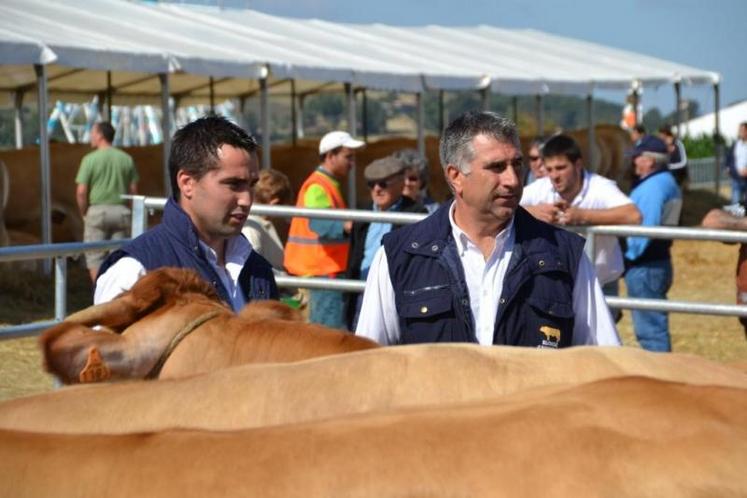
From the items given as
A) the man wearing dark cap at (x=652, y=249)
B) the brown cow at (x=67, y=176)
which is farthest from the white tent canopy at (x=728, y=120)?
the man wearing dark cap at (x=652, y=249)

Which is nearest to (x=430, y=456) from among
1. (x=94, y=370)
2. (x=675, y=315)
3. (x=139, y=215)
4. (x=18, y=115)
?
(x=94, y=370)

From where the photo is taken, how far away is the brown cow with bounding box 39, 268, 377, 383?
284cm

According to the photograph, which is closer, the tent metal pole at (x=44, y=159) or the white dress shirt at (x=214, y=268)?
the white dress shirt at (x=214, y=268)

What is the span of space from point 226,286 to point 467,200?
71 centimetres

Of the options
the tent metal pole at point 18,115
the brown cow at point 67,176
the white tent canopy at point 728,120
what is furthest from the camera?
the white tent canopy at point 728,120

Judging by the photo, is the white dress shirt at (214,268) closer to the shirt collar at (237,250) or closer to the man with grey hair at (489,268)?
the shirt collar at (237,250)

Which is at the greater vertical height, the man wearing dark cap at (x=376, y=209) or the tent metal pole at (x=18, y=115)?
the tent metal pole at (x=18, y=115)

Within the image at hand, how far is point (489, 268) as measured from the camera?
3871 millimetres

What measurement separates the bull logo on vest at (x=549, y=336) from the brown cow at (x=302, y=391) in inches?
48.2

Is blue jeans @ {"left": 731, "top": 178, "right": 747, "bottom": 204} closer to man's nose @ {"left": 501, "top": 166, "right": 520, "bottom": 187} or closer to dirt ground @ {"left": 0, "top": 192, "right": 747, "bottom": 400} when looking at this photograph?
dirt ground @ {"left": 0, "top": 192, "right": 747, "bottom": 400}

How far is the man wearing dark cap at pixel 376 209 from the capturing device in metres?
8.48

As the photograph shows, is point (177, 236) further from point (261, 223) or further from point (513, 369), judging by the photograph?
point (261, 223)

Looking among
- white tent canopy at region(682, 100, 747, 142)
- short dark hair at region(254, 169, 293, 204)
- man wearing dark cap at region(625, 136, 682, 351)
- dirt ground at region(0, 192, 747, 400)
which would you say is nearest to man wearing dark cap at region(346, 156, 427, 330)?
short dark hair at region(254, 169, 293, 204)

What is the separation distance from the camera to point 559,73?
27453 mm
